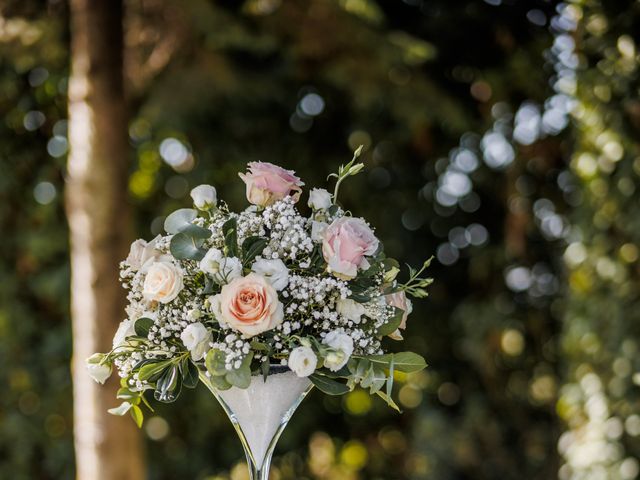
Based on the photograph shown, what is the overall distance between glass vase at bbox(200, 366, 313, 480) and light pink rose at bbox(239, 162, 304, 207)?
31cm

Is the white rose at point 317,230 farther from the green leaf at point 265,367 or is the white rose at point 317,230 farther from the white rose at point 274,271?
the green leaf at point 265,367

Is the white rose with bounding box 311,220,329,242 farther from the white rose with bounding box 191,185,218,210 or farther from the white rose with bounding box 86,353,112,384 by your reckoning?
the white rose with bounding box 86,353,112,384

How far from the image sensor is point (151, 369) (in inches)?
52.6

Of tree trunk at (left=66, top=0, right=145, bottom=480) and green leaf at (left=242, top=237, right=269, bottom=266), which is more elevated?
green leaf at (left=242, top=237, right=269, bottom=266)

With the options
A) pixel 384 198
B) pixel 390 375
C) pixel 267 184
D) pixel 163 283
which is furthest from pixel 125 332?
pixel 384 198

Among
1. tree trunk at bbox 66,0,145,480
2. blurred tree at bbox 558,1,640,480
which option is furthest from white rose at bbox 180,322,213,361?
blurred tree at bbox 558,1,640,480

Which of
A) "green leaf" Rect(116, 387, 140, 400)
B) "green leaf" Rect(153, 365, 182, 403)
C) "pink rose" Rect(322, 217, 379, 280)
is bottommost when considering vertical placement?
"green leaf" Rect(116, 387, 140, 400)

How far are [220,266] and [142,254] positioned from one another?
0.20 meters

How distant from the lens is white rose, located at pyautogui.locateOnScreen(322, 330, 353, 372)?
127 cm

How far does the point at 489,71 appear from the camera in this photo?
13.5 ft

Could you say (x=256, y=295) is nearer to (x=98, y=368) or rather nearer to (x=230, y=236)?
(x=230, y=236)

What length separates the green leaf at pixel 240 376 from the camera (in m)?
1.26

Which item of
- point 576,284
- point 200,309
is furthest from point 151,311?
point 576,284

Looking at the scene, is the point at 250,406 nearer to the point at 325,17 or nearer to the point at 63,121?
the point at 325,17
